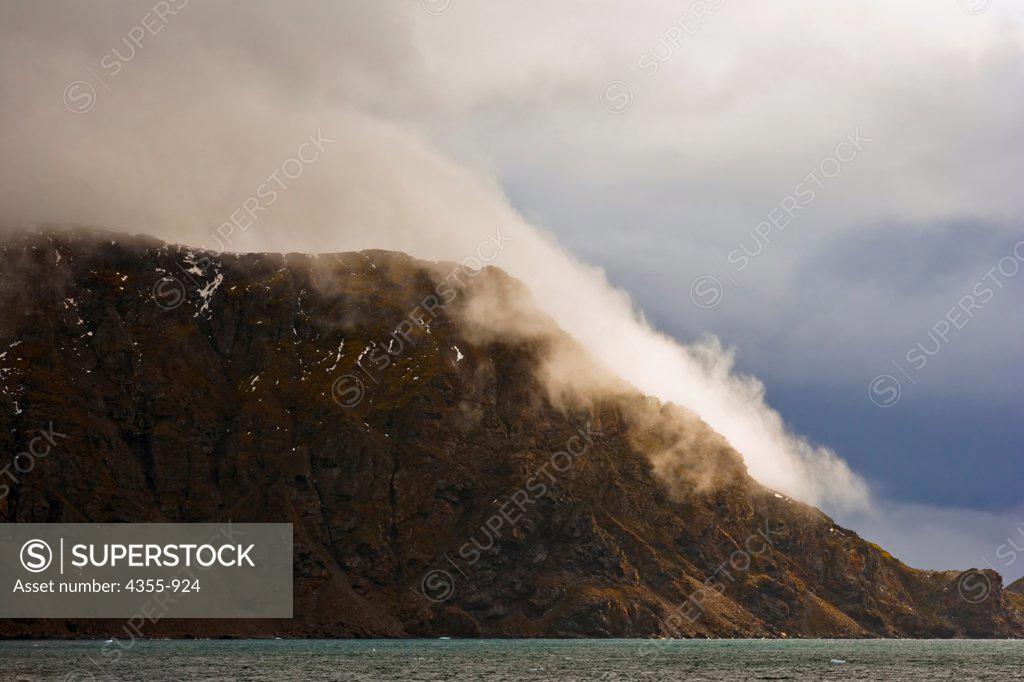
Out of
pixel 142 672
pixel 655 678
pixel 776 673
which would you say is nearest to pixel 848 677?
pixel 776 673

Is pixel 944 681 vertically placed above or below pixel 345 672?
below

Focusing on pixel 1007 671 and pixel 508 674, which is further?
pixel 1007 671

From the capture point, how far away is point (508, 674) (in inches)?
6944

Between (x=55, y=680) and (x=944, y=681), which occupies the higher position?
(x=55, y=680)

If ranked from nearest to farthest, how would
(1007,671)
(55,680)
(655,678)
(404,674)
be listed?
(55,680), (655,678), (404,674), (1007,671)

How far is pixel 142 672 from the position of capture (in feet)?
570

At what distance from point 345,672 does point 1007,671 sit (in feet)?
377

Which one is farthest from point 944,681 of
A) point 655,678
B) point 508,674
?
point 508,674

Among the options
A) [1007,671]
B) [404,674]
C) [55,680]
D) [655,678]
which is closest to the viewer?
[55,680]

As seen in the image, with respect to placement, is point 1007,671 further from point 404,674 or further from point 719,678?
point 404,674

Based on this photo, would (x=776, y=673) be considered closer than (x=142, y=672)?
No

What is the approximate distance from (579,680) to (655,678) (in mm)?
12366

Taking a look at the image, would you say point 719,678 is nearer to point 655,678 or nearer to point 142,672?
point 655,678

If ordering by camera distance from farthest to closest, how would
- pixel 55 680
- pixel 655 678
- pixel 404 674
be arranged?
pixel 404 674 → pixel 655 678 → pixel 55 680
